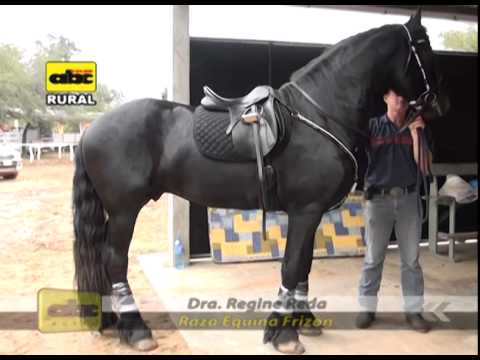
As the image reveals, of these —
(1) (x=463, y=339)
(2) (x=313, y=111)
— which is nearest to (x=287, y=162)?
(2) (x=313, y=111)

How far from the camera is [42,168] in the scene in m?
6.25

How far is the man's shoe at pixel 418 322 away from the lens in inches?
101

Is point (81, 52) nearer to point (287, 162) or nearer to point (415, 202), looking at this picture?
point (287, 162)

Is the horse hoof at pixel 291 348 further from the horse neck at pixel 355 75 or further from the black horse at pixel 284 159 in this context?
the horse neck at pixel 355 75

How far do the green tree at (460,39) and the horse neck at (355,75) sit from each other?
445 cm

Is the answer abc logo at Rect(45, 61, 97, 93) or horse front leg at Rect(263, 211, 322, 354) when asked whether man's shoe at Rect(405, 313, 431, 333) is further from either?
abc logo at Rect(45, 61, 97, 93)

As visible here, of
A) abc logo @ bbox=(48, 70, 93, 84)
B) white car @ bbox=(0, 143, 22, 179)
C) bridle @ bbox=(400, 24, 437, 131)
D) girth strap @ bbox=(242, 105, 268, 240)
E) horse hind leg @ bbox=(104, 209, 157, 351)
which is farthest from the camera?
white car @ bbox=(0, 143, 22, 179)

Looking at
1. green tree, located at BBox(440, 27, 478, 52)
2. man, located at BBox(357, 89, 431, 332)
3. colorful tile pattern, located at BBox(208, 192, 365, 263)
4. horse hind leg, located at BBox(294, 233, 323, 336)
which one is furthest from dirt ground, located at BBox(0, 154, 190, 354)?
green tree, located at BBox(440, 27, 478, 52)

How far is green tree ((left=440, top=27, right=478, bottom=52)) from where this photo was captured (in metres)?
6.04

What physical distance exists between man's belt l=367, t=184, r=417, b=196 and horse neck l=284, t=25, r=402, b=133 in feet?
1.66

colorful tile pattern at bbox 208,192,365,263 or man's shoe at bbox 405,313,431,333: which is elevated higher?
colorful tile pattern at bbox 208,192,365,263

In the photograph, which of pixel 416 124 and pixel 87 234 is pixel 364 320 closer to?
pixel 416 124

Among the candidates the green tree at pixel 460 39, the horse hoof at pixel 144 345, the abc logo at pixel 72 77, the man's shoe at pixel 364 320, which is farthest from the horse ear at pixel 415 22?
the green tree at pixel 460 39
